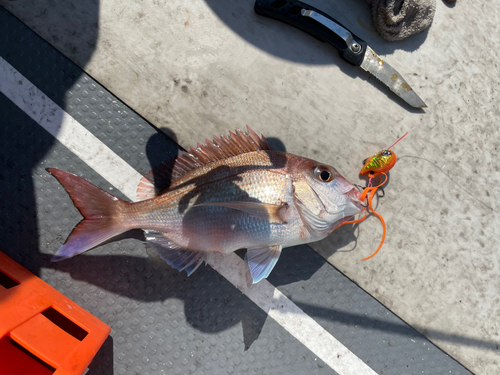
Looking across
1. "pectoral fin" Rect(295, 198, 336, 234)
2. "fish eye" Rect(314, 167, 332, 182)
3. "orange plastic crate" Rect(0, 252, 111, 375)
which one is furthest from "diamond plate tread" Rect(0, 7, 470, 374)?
"fish eye" Rect(314, 167, 332, 182)

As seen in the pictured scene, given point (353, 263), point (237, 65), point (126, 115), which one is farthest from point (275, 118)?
point (353, 263)

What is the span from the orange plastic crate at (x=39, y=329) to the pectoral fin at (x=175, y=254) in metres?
0.58

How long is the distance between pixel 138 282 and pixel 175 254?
425 mm

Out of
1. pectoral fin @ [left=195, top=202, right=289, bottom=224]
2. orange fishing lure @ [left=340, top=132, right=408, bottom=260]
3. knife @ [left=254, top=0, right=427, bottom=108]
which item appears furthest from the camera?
knife @ [left=254, top=0, right=427, bottom=108]

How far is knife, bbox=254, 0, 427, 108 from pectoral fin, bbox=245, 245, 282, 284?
5.00 feet

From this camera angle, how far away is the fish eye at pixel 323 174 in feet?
5.88

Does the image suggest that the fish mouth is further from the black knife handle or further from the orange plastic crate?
the orange plastic crate

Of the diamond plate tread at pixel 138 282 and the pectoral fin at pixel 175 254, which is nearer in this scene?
the pectoral fin at pixel 175 254

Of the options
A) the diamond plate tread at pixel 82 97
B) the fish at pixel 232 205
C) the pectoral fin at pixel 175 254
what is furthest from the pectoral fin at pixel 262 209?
the diamond plate tread at pixel 82 97

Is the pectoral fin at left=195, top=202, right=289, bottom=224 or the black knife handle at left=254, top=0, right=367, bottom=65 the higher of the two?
the black knife handle at left=254, top=0, right=367, bottom=65

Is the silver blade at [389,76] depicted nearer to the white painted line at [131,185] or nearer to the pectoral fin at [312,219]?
the pectoral fin at [312,219]

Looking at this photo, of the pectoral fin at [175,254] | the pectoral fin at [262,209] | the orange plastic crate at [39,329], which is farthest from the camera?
the pectoral fin at [175,254]

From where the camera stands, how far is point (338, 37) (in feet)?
7.02

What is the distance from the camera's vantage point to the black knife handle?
2.14m
